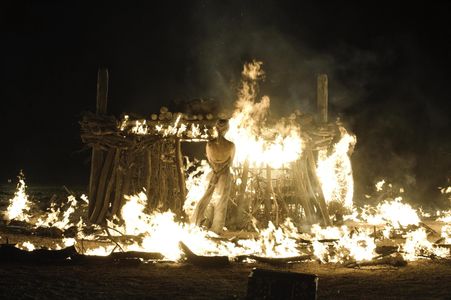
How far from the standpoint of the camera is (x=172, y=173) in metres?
13.8

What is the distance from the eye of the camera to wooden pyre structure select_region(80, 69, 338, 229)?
13445mm

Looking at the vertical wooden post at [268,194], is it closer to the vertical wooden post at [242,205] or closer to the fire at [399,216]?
the vertical wooden post at [242,205]

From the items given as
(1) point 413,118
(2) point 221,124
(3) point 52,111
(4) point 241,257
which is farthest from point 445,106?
(3) point 52,111

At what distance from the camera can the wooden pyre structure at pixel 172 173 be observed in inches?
529

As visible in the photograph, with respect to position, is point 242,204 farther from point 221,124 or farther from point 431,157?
point 431,157

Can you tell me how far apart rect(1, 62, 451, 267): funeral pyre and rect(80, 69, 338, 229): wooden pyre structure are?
42mm

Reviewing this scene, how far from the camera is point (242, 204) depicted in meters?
13.7

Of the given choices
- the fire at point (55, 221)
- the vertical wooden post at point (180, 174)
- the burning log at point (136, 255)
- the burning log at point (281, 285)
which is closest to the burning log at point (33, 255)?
the burning log at point (136, 255)

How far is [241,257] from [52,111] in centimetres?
3368

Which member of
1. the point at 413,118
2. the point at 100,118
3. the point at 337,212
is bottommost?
the point at 337,212

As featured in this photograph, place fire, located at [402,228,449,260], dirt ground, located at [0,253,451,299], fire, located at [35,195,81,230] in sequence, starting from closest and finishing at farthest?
dirt ground, located at [0,253,451,299] → fire, located at [402,228,449,260] → fire, located at [35,195,81,230]

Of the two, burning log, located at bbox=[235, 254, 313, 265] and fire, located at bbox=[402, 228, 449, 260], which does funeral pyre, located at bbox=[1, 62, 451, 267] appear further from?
burning log, located at bbox=[235, 254, 313, 265]

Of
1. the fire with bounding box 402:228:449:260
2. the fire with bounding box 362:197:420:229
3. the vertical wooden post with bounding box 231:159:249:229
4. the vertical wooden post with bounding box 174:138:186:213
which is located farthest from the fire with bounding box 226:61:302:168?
the fire with bounding box 402:228:449:260

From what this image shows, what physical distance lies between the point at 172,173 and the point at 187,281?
20.7ft
